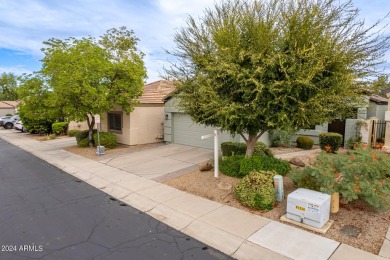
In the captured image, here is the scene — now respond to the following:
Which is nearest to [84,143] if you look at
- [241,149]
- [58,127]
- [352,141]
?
[58,127]

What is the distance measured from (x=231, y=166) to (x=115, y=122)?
9833 mm

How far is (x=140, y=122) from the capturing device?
580 inches

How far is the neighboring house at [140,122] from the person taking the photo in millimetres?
14469

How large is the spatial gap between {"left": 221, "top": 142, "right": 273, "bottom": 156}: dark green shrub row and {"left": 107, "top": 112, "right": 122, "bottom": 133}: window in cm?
766

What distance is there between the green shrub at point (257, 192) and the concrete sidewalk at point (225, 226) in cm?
35

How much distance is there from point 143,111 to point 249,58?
9495 millimetres

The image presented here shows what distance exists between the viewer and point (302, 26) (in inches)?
242

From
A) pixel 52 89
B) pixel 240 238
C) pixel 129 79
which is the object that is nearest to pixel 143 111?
pixel 129 79

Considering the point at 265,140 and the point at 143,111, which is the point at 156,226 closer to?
the point at 265,140

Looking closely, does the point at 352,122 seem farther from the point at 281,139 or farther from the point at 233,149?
the point at 233,149

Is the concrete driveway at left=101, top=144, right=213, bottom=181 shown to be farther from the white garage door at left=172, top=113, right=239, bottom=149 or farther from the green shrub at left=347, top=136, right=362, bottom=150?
the green shrub at left=347, top=136, right=362, bottom=150

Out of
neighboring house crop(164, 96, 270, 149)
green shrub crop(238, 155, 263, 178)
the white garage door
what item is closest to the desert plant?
neighboring house crop(164, 96, 270, 149)

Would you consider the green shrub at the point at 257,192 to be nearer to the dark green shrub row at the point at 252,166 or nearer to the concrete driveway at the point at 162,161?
the dark green shrub row at the point at 252,166

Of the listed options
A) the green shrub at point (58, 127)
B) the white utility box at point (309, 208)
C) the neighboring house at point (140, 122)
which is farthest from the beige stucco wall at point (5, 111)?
the white utility box at point (309, 208)
